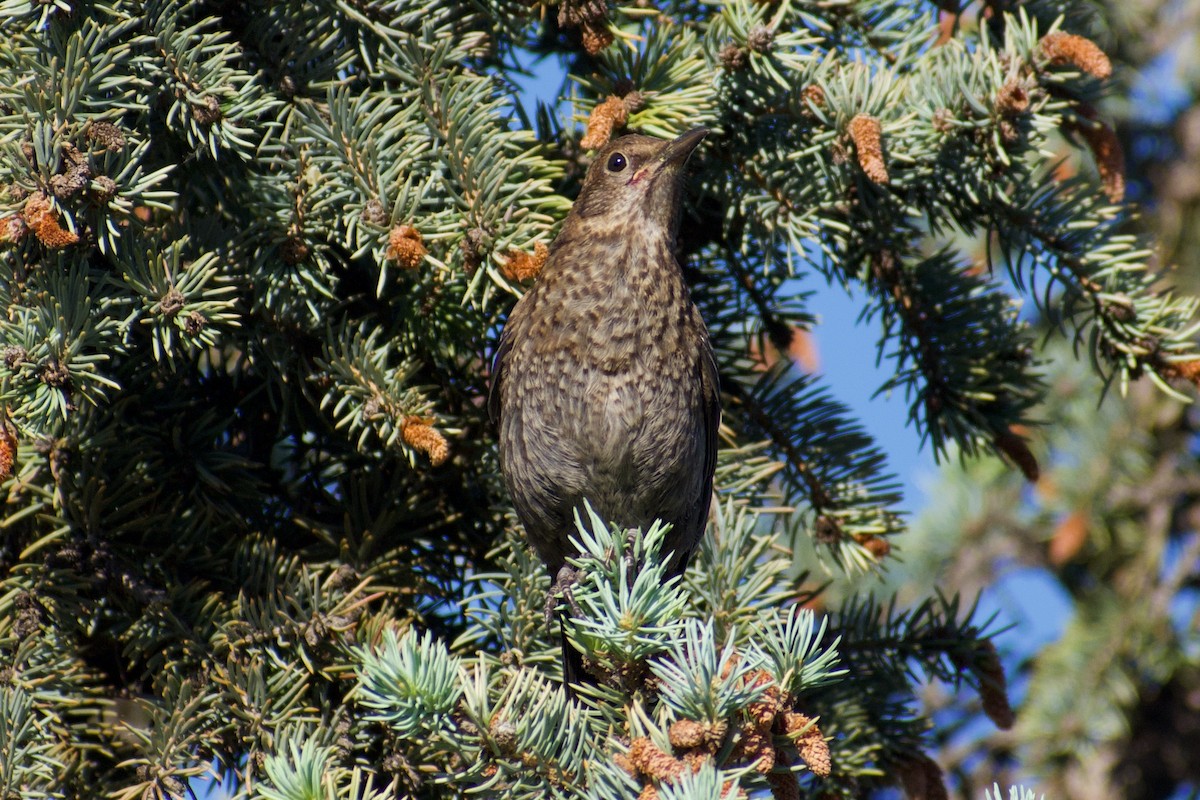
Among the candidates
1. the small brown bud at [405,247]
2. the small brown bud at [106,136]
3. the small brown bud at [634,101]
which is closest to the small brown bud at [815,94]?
the small brown bud at [634,101]

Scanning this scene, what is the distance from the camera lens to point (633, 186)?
2.91 meters

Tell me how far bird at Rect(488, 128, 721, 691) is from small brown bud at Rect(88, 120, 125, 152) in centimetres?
Result: 100

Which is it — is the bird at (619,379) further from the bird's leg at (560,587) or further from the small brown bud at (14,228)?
the small brown bud at (14,228)

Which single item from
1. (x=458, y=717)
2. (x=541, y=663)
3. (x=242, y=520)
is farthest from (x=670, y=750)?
(x=242, y=520)

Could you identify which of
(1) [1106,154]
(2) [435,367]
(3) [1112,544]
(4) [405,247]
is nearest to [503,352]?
(2) [435,367]

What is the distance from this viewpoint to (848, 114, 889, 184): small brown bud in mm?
2324

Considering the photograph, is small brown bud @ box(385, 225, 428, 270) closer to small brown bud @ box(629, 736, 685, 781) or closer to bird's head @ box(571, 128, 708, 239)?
bird's head @ box(571, 128, 708, 239)

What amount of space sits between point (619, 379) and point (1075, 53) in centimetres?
123

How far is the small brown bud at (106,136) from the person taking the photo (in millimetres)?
1963

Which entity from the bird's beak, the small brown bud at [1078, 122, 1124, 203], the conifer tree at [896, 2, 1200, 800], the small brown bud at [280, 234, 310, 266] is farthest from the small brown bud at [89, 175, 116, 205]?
the conifer tree at [896, 2, 1200, 800]

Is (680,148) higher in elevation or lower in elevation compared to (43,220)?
higher

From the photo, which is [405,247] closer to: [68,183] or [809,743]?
[68,183]

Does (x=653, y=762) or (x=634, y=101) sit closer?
(x=653, y=762)

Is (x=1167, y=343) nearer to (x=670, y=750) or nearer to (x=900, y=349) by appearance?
(x=900, y=349)
